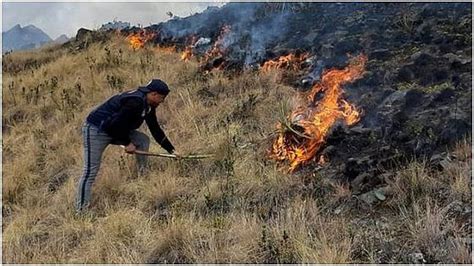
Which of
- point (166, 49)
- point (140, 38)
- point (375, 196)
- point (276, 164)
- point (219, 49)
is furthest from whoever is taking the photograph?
point (140, 38)

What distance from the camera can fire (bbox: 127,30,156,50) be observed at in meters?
12.6

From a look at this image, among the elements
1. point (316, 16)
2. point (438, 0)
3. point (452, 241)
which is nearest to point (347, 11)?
point (316, 16)

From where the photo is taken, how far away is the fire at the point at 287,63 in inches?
318

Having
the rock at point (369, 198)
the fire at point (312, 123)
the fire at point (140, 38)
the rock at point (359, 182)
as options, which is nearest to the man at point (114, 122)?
the fire at point (312, 123)

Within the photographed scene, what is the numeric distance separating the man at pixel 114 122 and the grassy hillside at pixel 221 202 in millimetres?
282

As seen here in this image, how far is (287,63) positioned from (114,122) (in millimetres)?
3896

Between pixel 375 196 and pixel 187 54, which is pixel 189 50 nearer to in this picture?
pixel 187 54

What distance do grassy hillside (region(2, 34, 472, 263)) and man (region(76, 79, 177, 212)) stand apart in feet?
0.93

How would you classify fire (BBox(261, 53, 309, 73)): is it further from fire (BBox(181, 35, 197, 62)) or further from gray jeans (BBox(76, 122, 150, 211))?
gray jeans (BBox(76, 122, 150, 211))

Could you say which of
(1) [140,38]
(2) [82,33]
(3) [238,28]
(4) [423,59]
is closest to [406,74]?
(4) [423,59]

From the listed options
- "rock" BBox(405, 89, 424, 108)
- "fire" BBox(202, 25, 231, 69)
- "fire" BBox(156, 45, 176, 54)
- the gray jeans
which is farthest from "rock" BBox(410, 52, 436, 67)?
"fire" BBox(156, 45, 176, 54)

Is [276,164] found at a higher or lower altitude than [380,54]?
lower

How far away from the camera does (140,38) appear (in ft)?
44.2

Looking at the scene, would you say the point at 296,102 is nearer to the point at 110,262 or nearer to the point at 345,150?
the point at 345,150
